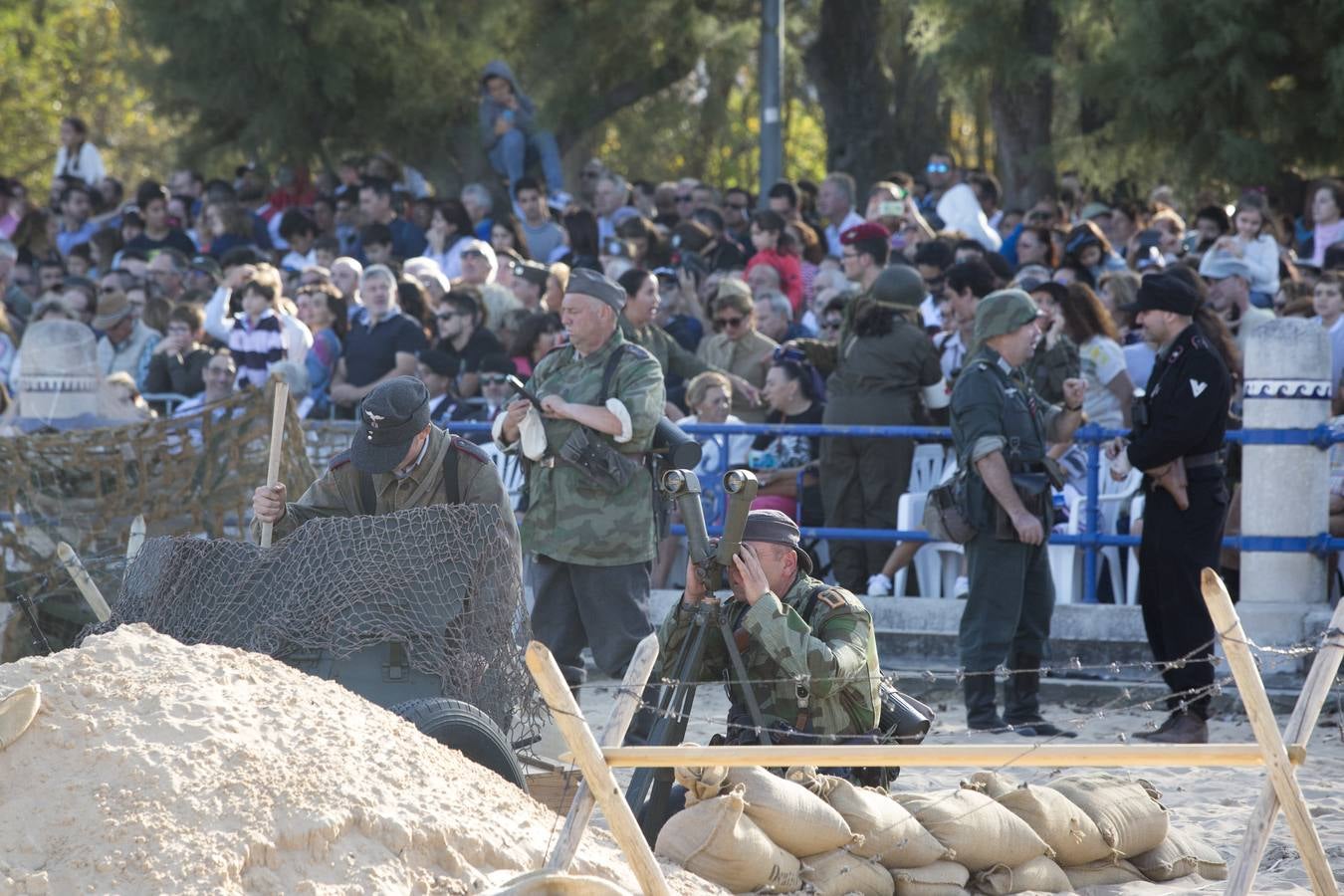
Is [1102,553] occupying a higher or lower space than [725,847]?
higher

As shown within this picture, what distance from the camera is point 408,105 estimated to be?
18.0 meters

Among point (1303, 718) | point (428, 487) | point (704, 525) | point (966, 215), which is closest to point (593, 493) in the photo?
point (428, 487)

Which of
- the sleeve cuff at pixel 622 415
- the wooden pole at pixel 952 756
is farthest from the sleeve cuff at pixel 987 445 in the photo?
the wooden pole at pixel 952 756

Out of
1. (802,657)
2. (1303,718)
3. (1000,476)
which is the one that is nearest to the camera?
(1303,718)

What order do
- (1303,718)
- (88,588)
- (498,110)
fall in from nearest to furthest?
(1303,718), (88,588), (498,110)

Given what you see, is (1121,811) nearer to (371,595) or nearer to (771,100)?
(371,595)

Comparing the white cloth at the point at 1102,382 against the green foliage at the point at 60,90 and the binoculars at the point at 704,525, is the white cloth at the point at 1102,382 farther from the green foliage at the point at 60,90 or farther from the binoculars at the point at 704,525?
the green foliage at the point at 60,90

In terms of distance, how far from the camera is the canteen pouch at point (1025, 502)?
798cm

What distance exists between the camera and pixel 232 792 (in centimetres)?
454

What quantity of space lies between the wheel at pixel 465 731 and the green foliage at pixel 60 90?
2615cm

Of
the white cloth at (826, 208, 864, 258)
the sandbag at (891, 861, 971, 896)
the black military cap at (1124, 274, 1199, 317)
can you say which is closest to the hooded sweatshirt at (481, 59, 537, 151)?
the white cloth at (826, 208, 864, 258)

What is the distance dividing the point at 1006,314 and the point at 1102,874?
2773mm

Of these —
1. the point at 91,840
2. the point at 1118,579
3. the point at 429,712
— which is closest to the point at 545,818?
the point at 429,712

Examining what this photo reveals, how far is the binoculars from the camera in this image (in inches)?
217
